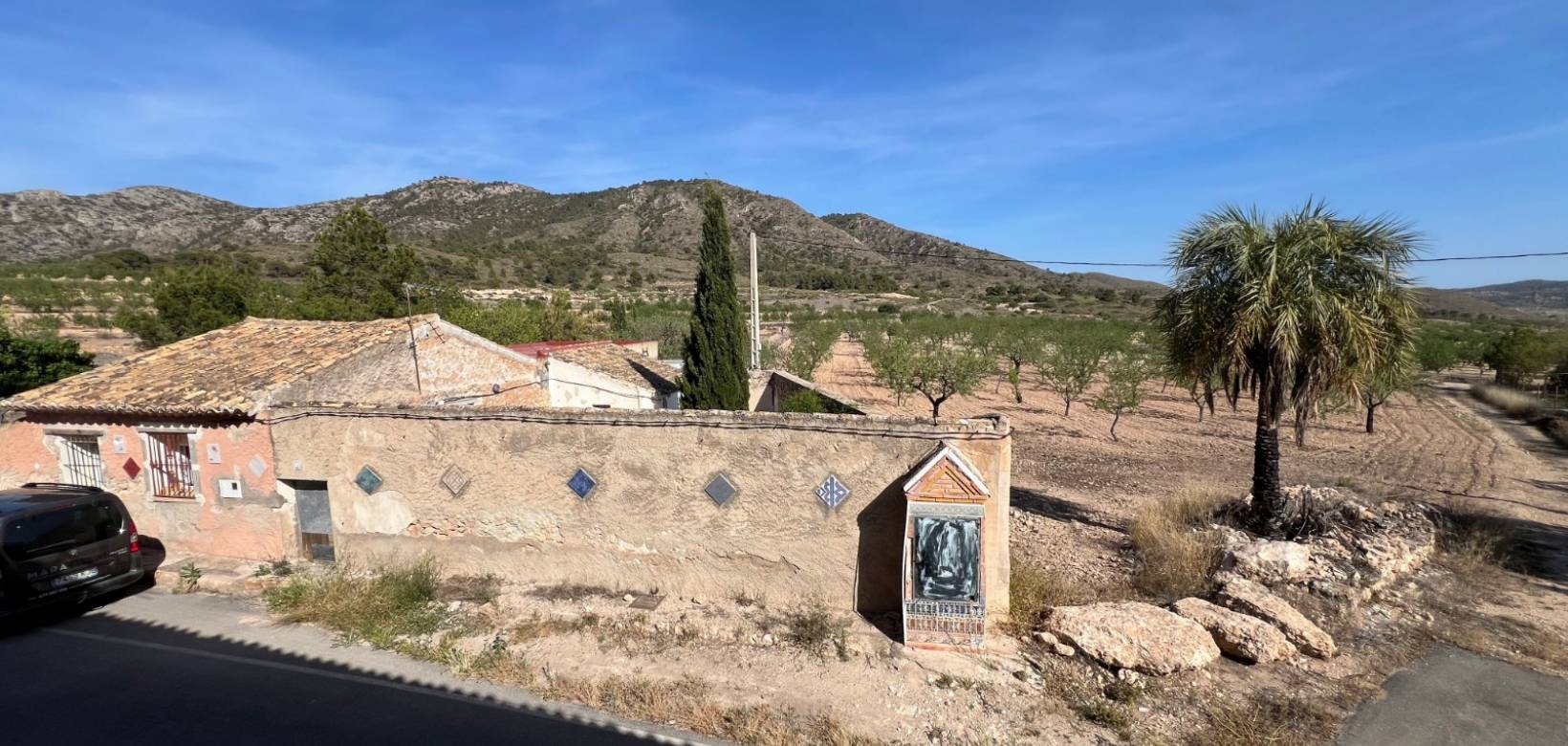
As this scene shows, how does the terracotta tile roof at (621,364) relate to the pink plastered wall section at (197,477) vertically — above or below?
above

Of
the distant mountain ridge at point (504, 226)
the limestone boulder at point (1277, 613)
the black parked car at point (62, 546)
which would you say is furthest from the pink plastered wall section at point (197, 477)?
the distant mountain ridge at point (504, 226)

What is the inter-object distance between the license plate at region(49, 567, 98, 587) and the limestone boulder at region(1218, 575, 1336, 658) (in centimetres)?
1401

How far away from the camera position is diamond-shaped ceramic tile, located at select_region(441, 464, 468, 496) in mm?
8680

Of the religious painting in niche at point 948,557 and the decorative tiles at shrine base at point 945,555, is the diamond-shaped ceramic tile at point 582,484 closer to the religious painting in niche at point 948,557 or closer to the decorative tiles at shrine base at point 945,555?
the decorative tiles at shrine base at point 945,555

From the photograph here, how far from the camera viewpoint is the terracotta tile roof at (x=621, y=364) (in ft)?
49.3

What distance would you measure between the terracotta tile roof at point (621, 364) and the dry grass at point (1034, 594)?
9.84 metres

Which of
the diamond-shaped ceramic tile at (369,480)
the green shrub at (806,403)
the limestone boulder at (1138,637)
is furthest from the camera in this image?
the green shrub at (806,403)

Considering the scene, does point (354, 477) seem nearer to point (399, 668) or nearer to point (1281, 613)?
point (399, 668)

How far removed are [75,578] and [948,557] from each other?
10.4 metres

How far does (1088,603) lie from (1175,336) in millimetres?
4997

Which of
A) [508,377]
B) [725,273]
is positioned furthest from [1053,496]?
[508,377]

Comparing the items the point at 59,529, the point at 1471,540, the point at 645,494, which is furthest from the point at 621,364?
the point at 1471,540

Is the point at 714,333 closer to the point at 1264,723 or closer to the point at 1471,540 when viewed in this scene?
the point at 1264,723

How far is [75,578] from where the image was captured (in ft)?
25.9
